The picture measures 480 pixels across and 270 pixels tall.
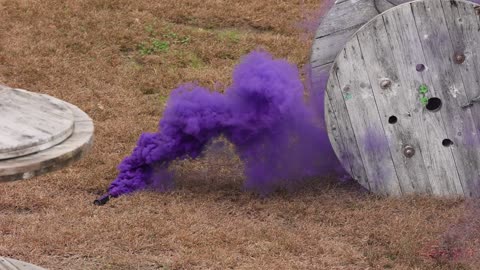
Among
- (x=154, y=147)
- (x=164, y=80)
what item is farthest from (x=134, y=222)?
(x=164, y=80)

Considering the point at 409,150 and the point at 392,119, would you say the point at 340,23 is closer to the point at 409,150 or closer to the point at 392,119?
the point at 392,119

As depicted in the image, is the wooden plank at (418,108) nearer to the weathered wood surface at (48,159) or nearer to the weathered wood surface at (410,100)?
the weathered wood surface at (410,100)

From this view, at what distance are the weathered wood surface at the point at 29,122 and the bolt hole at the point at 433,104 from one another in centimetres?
253

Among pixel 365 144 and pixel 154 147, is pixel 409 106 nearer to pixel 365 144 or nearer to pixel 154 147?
pixel 365 144

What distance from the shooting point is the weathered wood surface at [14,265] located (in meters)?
4.41

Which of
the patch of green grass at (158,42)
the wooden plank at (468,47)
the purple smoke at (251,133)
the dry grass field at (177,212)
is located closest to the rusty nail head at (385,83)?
the wooden plank at (468,47)

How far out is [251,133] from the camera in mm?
5668

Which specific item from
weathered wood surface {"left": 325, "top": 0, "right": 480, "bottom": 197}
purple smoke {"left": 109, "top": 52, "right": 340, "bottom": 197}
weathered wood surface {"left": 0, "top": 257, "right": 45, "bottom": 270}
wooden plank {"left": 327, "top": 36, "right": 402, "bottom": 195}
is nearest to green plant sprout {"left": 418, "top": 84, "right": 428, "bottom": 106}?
weathered wood surface {"left": 325, "top": 0, "right": 480, "bottom": 197}

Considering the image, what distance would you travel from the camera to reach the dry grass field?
478cm

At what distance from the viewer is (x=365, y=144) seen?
18.0 ft

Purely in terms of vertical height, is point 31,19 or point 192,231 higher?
point 31,19

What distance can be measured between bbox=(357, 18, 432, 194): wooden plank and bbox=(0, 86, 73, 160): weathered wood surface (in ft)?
7.18

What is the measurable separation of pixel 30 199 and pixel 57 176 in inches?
15.6

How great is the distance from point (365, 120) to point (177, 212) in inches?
52.4
